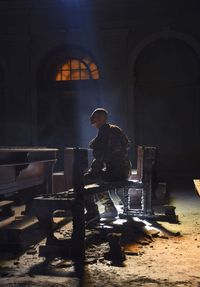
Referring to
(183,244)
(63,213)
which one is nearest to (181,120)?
(63,213)

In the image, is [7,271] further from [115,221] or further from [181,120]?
[181,120]

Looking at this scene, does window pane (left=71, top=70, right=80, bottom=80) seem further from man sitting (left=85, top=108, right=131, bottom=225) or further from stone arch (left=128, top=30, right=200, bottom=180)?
man sitting (left=85, top=108, right=131, bottom=225)

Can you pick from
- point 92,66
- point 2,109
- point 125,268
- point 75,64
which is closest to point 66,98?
point 75,64

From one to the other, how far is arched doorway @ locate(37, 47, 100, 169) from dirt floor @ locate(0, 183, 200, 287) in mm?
9032

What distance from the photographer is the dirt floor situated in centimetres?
371

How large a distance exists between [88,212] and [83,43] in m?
8.65

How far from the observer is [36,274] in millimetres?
3967

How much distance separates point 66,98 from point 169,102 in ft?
11.7

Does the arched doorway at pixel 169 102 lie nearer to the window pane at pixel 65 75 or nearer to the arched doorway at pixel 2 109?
the window pane at pixel 65 75

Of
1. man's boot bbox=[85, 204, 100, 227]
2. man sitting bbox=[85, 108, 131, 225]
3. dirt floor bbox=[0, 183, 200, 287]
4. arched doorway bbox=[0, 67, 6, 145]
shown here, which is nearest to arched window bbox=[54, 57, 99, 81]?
arched doorway bbox=[0, 67, 6, 145]

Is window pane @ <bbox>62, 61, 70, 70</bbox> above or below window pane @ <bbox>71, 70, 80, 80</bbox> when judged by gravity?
above

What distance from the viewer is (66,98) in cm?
1416

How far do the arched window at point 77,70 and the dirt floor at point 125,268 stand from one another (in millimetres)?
9339

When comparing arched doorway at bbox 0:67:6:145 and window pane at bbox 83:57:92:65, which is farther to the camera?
arched doorway at bbox 0:67:6:145
